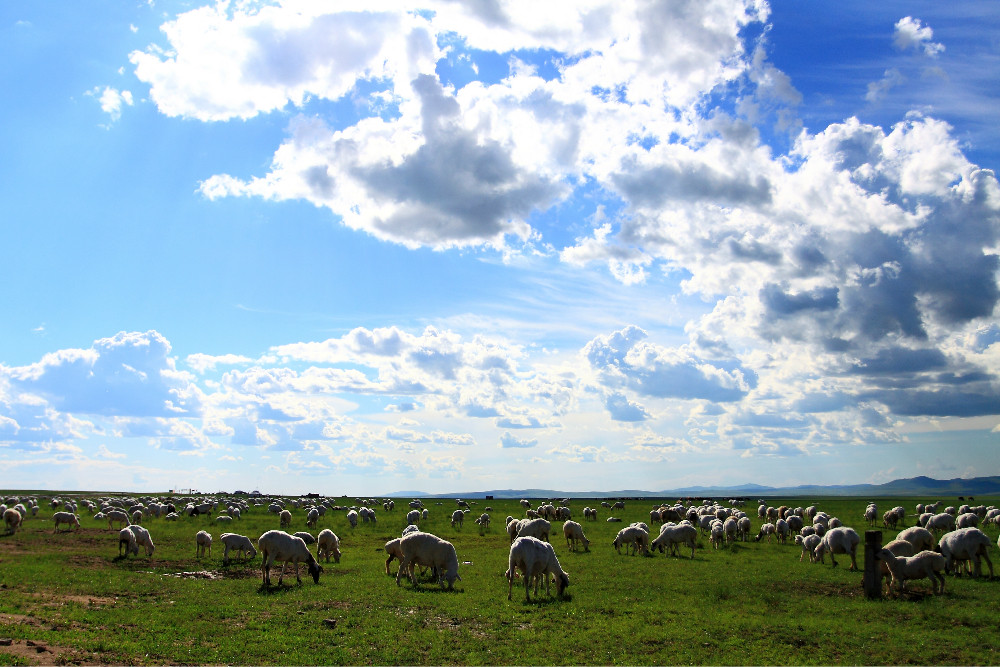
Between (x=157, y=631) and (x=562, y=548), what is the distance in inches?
1010

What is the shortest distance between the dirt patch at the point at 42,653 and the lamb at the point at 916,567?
2388cm

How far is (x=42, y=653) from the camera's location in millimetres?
13406

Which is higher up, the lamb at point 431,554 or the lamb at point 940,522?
the lamb at point 431,554

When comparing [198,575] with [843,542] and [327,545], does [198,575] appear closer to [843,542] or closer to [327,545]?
[327,545]

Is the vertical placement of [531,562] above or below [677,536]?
above

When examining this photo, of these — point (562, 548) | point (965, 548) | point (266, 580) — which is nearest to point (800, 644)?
point (965, 548)

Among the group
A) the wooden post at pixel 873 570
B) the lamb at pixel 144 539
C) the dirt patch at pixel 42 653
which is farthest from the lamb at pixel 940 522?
the lamb at pixel 144 539

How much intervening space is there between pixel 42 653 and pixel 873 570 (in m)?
24.3

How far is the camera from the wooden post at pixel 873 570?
21125 mm

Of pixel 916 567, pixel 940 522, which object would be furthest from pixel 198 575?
pixel 940 522

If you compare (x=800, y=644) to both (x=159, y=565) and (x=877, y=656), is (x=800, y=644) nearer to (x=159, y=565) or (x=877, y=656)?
(x=877, y=656)

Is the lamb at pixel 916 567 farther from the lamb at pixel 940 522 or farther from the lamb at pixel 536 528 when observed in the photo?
the lamb at pixel 940 522

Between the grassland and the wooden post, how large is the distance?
751 mm

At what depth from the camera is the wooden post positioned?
21125 mm
